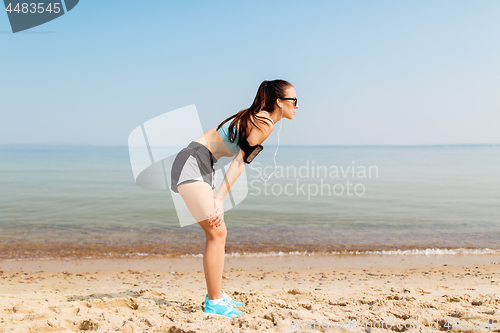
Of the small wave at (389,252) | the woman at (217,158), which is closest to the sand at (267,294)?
the small wave at (389,252)

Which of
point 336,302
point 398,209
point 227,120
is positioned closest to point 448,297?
point 336,302

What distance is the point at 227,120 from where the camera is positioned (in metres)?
2.87

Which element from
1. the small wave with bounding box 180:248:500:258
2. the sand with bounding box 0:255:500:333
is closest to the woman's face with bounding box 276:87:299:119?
the sand with bounding box 0:255:500:333

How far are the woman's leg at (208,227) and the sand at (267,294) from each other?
1.00 feet

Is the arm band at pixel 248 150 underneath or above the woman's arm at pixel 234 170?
above

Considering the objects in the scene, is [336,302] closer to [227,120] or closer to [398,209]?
[227,120]

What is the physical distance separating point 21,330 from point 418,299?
3547 millimetres

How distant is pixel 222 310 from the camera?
9.56 ft

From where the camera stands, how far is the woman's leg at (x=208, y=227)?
8.91 feet

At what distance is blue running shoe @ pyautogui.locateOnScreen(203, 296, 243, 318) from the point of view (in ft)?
9.52

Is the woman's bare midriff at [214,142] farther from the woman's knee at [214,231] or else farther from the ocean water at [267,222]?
the ocean water at [267,222]

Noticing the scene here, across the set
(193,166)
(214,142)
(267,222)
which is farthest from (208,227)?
(267,222)

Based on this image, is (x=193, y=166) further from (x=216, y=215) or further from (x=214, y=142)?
(x=216, y=215)

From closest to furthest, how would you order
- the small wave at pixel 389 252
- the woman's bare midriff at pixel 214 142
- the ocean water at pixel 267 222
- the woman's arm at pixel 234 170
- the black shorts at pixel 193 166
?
1. the woman's arm at pixel 234 170
2. the black shorts at pixel 193 166
3. the woman's bare midriff at pixel 214 142
4. the small wave at pixel 389 252
5. the ocean water at pixel 267 222
